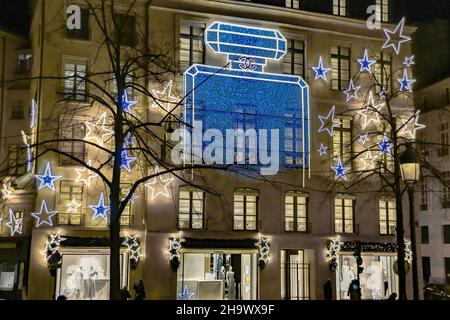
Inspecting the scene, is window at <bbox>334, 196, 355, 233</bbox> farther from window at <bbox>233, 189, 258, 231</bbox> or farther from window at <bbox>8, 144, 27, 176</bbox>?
window at <bbox>8, 144, 27, 176</bbox>

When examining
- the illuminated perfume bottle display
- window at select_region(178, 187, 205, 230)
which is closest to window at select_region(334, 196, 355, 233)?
the illuminated perfume bottle display

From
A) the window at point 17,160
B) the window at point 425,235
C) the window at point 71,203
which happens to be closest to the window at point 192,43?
the window at point 71,203

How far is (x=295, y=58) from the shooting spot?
33.3 metres

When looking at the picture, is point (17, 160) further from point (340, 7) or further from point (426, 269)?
point (426, 269)

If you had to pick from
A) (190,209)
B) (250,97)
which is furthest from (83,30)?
(190,209)

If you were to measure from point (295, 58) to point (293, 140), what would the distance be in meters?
4.47

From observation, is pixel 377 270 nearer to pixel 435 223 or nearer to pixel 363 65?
pixel 363 65

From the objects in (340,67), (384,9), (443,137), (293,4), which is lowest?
(443,137)

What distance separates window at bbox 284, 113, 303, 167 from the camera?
106 feet

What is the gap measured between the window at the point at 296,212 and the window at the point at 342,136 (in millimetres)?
3057

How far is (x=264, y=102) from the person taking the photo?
31969 millimetres

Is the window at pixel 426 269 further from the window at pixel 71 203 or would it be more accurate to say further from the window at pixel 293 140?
the window at pixel 71 203

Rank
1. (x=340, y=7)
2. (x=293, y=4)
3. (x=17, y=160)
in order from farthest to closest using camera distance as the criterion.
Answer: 1. (x=340, y=7)
2. (x=293, y=4)
3. (x=17, y=160)
